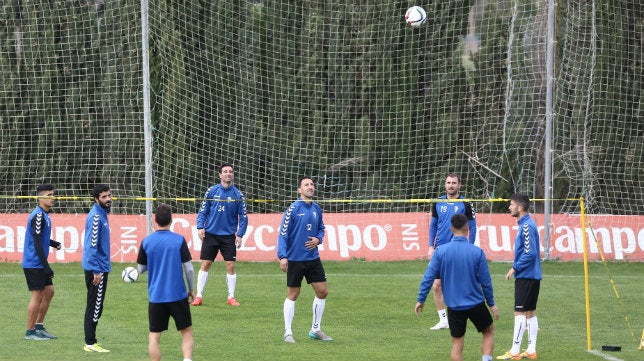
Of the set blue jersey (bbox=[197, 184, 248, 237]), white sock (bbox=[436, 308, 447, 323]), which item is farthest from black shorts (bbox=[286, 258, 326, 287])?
blue jersey (bbox=[197, 184, 248, 237])

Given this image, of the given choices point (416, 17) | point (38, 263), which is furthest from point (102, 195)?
point (416, 17)

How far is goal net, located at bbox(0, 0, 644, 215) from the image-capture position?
94.1 ft

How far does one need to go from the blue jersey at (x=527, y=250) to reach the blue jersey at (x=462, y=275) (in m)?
1.76

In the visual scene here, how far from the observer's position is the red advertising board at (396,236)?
25250mm

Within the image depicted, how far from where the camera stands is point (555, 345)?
48.3 ft

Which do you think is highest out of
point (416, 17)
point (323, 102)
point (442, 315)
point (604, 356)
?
point (416, 17)

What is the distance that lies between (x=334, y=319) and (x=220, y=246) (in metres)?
2.97

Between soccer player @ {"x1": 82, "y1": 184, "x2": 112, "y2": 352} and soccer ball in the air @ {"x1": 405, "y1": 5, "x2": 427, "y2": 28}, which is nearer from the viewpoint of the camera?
soccer player @ {"x1": 82, "y1": 184, "x2": 112, "y2": 352}

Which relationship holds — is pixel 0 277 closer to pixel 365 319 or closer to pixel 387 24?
pixel 365 319

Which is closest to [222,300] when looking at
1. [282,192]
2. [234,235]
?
[234,235]

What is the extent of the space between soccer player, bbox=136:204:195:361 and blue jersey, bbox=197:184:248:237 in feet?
23.0

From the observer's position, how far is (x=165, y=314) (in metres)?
11.9

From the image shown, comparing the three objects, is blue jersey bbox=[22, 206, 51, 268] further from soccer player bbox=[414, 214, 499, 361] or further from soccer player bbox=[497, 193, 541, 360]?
soccer player bbox=[497, 193, 541, 360]

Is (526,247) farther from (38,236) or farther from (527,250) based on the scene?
(38,236)
